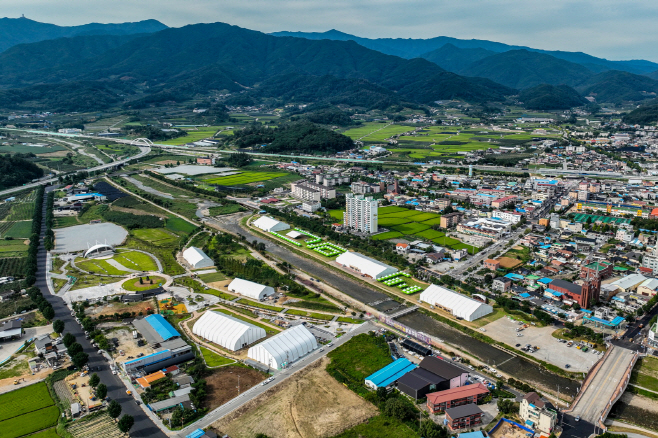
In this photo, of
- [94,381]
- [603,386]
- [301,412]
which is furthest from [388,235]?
[94,381]

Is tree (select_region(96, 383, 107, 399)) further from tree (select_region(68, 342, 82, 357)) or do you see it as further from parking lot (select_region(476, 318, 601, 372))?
parking lot (select_region(476, 318, 601, 372))

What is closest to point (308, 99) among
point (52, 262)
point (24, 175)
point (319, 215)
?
point (24, 175)

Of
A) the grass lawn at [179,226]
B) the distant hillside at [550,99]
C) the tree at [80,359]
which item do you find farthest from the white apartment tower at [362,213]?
the distant hillside at [550,99]

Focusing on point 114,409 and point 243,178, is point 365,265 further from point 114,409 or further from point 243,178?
point 243,178

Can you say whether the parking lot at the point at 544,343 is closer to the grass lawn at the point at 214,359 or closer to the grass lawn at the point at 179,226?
the grass lawn at the point at 214,359

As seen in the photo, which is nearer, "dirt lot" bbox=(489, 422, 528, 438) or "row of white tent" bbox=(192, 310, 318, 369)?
"dirt lot" bbox=(489, 422, 528, 438)

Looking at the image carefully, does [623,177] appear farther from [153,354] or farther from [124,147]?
[124,147]

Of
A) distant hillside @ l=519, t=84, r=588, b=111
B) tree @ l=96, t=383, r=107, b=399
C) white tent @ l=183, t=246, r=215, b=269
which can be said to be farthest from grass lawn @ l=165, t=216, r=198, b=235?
distant hillside @ l=519, t=84, r=588, b=111

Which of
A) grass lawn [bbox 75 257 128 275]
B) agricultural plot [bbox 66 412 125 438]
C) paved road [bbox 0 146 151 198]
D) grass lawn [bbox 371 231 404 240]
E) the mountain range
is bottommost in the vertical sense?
agricultural plot [bbox 66 412 125 438]
